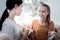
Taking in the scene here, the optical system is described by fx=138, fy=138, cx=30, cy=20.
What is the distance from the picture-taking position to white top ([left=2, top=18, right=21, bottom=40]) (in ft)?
3.77

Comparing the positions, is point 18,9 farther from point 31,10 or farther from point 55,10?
point 55,10

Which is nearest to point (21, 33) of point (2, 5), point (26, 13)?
point (26, 13)

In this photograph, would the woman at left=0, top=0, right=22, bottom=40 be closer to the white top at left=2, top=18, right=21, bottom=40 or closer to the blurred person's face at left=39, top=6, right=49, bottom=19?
the white top at left=2, top=18, right=21, bottom=40

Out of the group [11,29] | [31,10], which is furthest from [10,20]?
[31,10]

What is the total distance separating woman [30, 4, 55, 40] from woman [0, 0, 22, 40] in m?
0.15

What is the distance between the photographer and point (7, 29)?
115cm

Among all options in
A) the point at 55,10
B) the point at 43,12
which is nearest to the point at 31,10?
the point at 43,12

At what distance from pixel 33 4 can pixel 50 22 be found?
0.69 feet

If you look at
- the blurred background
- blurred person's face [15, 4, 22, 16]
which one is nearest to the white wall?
the blurred background

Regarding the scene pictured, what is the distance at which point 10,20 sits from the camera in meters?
1.17

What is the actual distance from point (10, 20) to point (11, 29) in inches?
3.0

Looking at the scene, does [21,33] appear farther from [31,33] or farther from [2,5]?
[2,5]

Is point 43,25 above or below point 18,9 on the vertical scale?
below

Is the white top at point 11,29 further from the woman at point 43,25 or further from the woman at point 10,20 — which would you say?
the woman at point 43,25
